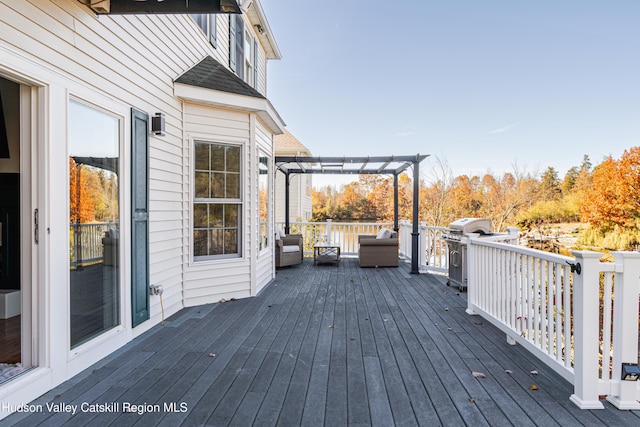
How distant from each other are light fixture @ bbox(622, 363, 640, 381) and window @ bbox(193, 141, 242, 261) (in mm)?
4207

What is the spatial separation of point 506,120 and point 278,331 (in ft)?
59.7

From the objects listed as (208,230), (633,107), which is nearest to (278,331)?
(208,230)

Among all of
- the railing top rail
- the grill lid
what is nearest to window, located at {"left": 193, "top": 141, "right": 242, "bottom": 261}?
the railing top rail

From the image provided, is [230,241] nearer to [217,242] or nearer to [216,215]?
[217,242]

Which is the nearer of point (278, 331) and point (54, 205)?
point (54, 205)

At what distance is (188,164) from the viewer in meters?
4.33

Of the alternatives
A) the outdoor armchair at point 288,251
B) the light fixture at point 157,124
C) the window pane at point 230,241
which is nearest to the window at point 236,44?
the light fixture at point 157,124

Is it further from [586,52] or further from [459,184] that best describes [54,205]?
[586,52]

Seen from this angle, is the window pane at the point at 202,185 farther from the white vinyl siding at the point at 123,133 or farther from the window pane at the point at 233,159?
the window pane at the point at 233,159

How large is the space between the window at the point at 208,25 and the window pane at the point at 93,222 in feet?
8.96

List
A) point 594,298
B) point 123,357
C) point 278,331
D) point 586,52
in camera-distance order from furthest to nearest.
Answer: point 586,52
point 278,331
point 123,357
point 594,298

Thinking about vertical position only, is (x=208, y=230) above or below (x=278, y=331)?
above

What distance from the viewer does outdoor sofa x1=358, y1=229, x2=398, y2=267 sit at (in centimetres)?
723

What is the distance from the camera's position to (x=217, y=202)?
15.0 ft
